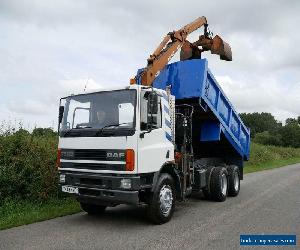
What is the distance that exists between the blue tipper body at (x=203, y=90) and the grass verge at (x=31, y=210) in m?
3.62

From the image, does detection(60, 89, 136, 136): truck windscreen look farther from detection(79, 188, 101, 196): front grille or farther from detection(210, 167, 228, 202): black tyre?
detection(210, 167, 228, 202): black tyre

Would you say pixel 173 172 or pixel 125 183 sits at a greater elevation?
pixel 173 172

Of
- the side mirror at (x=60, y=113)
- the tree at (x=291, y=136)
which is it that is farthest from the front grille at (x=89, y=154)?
the tree at (x=291, y=136)

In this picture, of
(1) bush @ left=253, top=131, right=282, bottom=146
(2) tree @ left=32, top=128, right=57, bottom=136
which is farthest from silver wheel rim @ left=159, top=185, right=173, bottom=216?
(1) bush @ left=253, top=131, right=282, bottom=146

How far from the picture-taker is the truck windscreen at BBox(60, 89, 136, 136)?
7.16 meters

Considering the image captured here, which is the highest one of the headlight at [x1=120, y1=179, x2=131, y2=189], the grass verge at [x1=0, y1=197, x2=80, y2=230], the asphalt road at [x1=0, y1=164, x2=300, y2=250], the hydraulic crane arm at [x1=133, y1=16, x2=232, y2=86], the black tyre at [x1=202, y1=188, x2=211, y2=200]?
the hydraulic crane arm at [x1=133, y1=16, x2=232, y2=86]

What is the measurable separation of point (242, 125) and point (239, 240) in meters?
5.87

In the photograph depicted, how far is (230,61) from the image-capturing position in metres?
10.6

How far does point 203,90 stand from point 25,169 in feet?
15.5

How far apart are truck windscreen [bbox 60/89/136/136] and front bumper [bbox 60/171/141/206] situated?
826mm

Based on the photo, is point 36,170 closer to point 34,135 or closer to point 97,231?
point 34,135

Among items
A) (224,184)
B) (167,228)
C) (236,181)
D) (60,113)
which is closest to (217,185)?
(224,184)

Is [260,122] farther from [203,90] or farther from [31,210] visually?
[31,210]

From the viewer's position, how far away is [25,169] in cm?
954
